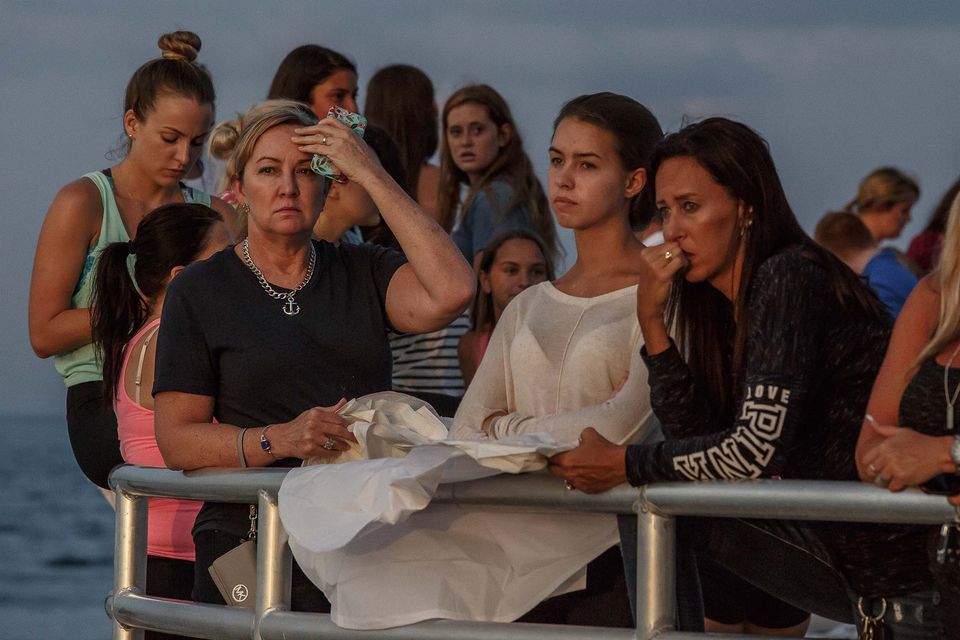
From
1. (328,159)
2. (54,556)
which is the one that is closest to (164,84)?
(328,159)

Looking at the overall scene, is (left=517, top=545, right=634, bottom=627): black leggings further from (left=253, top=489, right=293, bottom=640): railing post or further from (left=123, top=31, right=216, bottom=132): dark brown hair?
(left=123, top=31, right=216, bottom=132): dark brown hair

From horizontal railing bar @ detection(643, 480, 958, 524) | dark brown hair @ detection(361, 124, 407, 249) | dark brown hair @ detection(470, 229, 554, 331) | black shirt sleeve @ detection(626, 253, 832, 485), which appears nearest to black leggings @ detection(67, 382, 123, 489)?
dark brown hair @ detection(361, 124, 407, 249)

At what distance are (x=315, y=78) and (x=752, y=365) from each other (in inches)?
126

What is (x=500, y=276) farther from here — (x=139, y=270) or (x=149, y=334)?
(x=149, y=334)

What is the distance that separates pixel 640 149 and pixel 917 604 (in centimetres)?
147

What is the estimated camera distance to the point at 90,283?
500 cm

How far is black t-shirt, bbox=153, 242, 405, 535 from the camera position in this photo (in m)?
3.85

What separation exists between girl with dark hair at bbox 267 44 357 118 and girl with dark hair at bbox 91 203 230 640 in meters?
1.35

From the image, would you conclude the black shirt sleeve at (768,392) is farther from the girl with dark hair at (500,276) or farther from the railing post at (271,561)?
the girl with dark hair at (500,276)

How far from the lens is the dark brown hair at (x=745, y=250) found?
11.1 ft

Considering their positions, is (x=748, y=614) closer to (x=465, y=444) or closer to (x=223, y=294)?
(x=465, y=444)

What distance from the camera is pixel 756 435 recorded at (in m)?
3.03

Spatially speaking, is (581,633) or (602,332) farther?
(602,332)

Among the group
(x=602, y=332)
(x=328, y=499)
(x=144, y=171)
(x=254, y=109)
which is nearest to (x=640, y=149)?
(x=602, y=332)
